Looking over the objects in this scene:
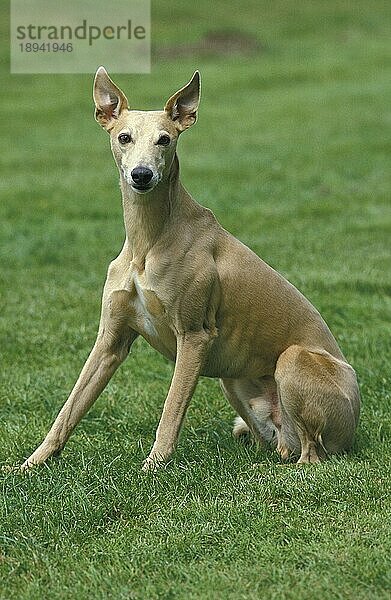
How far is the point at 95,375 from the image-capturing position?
5.51 m

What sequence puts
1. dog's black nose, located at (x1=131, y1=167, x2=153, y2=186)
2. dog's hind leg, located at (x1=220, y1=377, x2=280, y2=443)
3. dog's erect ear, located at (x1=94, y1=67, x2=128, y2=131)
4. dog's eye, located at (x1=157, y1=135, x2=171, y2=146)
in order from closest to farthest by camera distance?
1. dog's black nose, located at (x1=131, y1=167, x2=153, y2=186)
2. dog's eye, located at (x1=157, y1=135, x2=171, y2=146)
3. dog's erect ear, located at (x1=94, y1=67, x2=128, y2=131)
4. dog's hind leg, located at (x1=220, y1=377, x2=280, y2=443)

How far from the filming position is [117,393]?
260 inches

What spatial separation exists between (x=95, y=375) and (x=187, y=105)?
1451 millimetres

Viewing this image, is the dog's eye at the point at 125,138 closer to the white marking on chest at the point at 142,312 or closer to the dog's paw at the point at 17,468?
the white marking on chest at the point at 142,312

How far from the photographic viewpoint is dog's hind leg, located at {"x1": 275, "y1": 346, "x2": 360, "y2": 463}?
17.6ft

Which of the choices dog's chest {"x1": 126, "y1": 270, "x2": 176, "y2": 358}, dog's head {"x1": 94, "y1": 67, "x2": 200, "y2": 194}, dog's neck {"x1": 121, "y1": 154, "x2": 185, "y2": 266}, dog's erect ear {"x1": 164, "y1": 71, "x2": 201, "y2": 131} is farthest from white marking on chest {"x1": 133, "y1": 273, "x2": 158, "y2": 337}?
dog's erect ear {"x1": 164, "y1": 71, "x2": 201, "y2": 131}

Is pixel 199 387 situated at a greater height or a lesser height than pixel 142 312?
lesser

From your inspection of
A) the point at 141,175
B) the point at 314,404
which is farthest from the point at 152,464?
the point at 141,175

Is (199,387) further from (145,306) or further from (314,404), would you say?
(145,306)

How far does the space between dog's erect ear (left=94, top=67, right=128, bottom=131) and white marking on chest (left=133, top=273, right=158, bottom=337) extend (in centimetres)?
81

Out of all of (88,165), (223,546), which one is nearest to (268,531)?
(223,546)

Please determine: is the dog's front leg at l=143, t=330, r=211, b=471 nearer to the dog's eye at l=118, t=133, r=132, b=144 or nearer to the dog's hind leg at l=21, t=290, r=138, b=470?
the dog's hind leg at l=21, t=290, r=138, b=470

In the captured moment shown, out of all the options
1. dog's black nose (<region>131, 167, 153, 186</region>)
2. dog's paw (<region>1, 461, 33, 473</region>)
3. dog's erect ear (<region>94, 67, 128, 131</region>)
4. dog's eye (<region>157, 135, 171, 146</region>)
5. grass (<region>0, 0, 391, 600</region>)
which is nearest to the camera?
grass (<region>0, 0, 391, 600</region>)

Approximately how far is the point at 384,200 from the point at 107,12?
1545 centimetres
